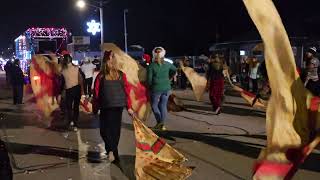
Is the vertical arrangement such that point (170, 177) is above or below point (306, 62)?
below

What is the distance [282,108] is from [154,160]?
289 centimetres

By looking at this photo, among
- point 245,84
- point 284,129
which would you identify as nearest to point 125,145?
point 284,129

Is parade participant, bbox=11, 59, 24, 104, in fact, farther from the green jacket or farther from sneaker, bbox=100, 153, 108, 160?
sneaker, bbox=100, 153, 108, 160

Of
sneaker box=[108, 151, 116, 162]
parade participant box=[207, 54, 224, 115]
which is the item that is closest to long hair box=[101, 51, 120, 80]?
sneaker box=[108, 151, 116, 162]

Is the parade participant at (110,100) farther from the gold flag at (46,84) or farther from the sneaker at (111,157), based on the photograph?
the gold flag at (46,84)

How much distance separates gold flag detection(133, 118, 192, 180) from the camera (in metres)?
6.88

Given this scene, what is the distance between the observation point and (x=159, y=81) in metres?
11.2

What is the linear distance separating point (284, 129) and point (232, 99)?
14.6 metres

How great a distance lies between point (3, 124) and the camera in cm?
1346

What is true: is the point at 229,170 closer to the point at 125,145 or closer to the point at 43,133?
the point at 125,145

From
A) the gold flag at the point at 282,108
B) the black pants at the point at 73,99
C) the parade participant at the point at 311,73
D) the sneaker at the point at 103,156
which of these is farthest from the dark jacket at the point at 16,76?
the gold flag at the point at 282,108

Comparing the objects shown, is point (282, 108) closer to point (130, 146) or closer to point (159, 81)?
point (130, 146)

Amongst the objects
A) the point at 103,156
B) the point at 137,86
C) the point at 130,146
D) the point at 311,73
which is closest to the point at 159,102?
the point at 137,86

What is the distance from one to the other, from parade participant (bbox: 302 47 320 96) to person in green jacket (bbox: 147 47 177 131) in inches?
118
